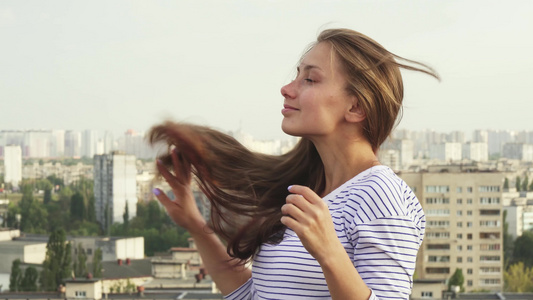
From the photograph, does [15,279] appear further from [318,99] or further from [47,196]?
[318,99]

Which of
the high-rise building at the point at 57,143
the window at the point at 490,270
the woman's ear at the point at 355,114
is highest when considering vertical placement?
the woman's ear at the point at 355,114

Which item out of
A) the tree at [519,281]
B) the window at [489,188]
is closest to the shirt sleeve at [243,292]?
the tree at [519,281]

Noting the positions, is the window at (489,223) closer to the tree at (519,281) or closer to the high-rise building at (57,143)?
the tree at (519,281)

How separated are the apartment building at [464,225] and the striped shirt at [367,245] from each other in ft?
71.3

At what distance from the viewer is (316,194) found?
0.81 meters

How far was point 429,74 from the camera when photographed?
0.97m

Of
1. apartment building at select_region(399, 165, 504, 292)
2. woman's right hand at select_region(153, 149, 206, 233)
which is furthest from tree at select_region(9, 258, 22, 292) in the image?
woman's right hand at select_region(153, 149, 206, 233)

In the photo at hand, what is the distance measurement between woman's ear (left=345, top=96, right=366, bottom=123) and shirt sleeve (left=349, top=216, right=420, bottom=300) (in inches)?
5.2

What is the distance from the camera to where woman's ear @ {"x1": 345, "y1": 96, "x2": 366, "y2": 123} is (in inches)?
36.4

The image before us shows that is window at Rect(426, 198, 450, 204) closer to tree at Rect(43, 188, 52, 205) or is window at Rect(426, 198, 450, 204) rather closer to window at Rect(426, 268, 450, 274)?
window at Rect(426, 268, 450, 274)

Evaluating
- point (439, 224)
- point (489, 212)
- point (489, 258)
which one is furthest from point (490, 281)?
point (439, 224)

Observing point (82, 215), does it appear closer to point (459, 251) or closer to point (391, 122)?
point (459, 251)

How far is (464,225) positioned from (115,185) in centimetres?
1262

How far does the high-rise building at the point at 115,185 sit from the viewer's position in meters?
29.8
